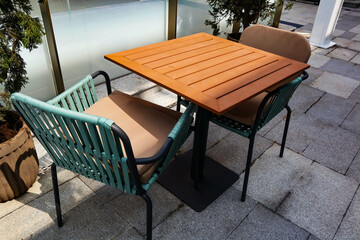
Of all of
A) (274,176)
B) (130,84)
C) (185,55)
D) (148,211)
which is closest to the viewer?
(148,211)

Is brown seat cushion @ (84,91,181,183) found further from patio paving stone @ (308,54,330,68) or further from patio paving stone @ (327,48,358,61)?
patio paving stone @ (327,48,358,61)

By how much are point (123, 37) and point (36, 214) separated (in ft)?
8.15

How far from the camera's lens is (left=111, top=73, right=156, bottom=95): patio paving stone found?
363cm

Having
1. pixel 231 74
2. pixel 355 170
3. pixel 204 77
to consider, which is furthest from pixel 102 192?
pixel 355 170

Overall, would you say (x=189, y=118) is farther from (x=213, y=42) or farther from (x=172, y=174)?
(x=213, y=42)

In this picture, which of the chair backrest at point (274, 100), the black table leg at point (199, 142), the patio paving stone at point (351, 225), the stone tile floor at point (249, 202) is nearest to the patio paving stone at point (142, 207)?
the stone tile floor at point (249, 202)

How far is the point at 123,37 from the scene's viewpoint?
12.4 ft

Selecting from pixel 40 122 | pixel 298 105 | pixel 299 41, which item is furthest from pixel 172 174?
pixel 298 105

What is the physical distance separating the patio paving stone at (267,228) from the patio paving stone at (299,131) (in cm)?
91

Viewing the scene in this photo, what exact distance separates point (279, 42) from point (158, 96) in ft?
5.15

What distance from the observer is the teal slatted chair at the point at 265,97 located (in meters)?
1.91

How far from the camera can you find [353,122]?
10.6 feet

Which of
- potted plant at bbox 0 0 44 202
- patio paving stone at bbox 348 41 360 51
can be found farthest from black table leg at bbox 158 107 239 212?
patio paving stone at bbox 348 41 360 51

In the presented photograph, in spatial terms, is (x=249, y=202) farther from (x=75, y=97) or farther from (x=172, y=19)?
(x=172, y=19)
